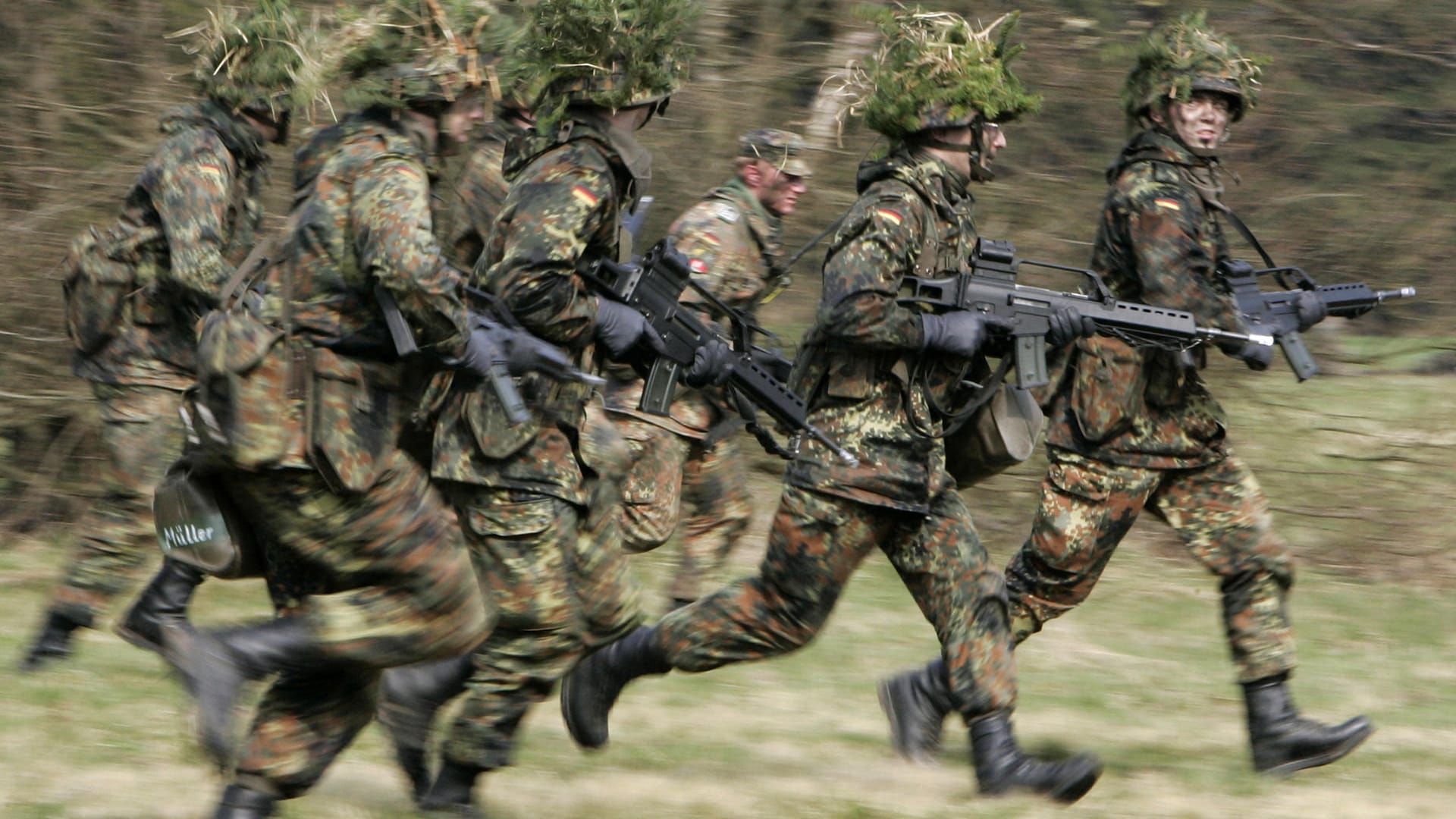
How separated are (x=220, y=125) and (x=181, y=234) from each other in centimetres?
43

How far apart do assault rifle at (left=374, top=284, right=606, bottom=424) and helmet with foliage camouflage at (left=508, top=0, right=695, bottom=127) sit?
560 millimetres

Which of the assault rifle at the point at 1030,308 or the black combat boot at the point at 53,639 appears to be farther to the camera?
the black combat boot at the point at 53,639

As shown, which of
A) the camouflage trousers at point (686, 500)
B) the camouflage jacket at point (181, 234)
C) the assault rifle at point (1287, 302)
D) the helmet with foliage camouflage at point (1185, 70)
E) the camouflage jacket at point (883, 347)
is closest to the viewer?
the camouflage jacket at point (883, 347)

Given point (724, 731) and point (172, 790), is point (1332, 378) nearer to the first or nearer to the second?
point (724, 731)

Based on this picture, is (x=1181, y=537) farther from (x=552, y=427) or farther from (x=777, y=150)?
A: (x=777, y=150)

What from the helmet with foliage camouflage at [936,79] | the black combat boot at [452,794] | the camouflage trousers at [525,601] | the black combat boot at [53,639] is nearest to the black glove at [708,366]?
the camouflage trousers at [525,601]

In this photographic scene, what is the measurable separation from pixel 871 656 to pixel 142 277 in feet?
10.2

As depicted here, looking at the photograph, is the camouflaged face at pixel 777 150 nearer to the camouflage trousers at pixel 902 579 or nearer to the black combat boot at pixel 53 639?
the camouflage trousers at pixel 902 579

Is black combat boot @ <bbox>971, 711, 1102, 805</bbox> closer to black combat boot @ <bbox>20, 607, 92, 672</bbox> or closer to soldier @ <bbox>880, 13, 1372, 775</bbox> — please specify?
soldier @ <bbox>880, 13, 1372, 775</bbox>

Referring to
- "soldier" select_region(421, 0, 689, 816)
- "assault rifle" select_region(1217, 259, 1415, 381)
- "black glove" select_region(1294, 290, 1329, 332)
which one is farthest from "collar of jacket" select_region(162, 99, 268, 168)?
"black glove" select_region(1294, 290, 1329, 332)

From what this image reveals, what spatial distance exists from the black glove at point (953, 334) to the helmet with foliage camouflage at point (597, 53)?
3.19 feet

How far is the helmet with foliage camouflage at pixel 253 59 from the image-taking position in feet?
17.9

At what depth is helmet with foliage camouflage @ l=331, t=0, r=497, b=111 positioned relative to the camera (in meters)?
4.28

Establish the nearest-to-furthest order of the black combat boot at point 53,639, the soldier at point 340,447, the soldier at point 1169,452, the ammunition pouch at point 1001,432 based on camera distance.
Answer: the soldier at point 340,447 < the ammunition pouch at point 1001,432 < the soldier at point 1169,452 < the black combat boot at point 53,639
